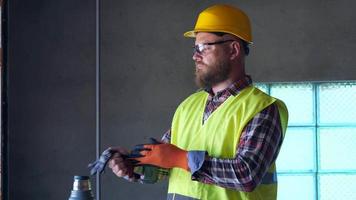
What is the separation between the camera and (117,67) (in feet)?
17.9

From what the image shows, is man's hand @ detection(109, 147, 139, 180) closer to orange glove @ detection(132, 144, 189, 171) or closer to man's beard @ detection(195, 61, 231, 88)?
orange glove @ detection(132, 144, 189, 171)

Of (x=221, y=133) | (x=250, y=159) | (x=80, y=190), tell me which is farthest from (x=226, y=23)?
(x=80, y=190)

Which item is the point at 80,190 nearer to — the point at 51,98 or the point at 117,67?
the point at 117,67

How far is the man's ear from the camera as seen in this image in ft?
6.50

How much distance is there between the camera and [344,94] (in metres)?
5.20

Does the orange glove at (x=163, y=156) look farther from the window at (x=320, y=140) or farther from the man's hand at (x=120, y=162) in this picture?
the window at (x=320, y=140)

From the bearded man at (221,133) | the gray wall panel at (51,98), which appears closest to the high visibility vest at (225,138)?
the bearded man at (221,133)

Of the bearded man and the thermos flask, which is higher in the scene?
the bearded man

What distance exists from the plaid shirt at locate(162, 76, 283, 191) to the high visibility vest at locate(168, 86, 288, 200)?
0.12 ft

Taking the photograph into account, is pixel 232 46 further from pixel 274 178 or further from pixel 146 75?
pixel 146 75

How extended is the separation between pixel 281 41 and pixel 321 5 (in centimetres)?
54

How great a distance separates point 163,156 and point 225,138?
254mm

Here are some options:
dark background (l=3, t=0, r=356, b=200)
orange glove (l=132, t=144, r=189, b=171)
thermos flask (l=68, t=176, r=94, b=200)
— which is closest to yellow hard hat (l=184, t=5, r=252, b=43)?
orange glove (l=132, t=144, r=189, b=171)

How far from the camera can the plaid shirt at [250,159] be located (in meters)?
1.67
